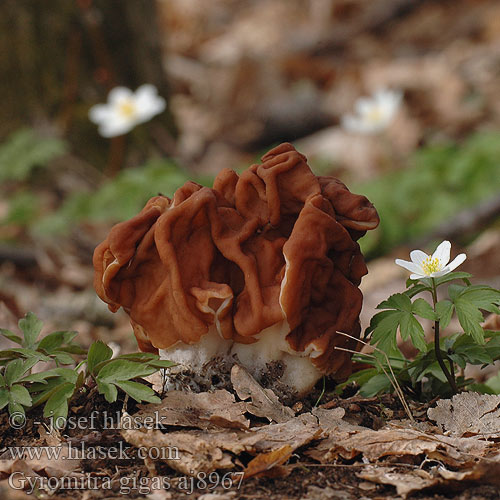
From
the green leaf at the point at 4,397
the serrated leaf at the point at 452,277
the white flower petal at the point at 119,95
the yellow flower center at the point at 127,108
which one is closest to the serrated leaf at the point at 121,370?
the green leaf at the point at 4,397

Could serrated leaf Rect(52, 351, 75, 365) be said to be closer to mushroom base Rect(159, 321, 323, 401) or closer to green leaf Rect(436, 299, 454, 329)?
mushroom base Rect(159, 321, 323, 401)

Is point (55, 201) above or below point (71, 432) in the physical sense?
above

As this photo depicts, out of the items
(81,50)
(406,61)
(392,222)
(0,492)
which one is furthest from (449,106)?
(0,492)

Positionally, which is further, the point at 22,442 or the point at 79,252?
the point at 79,252

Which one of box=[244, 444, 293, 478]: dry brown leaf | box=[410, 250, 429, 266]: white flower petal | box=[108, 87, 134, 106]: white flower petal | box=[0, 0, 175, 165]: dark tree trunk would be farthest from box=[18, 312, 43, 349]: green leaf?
box=[0, 0, 175, 165]: dark tree trunk

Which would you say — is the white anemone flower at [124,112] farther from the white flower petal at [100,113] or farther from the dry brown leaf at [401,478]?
the dry brown leaf at [401,478]

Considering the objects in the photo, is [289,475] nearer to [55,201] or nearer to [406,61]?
[55,201]

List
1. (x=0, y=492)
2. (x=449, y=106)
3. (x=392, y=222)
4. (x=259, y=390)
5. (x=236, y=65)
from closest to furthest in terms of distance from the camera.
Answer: (x=0, y=492)
(x=259, y=390)
(x=392, y=222)
(x=449, y=106)
(x=236, y=65)

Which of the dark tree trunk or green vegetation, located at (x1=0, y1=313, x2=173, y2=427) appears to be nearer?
green vegetation, located at (x1=0, y1=313, x2=173, y2=427)
